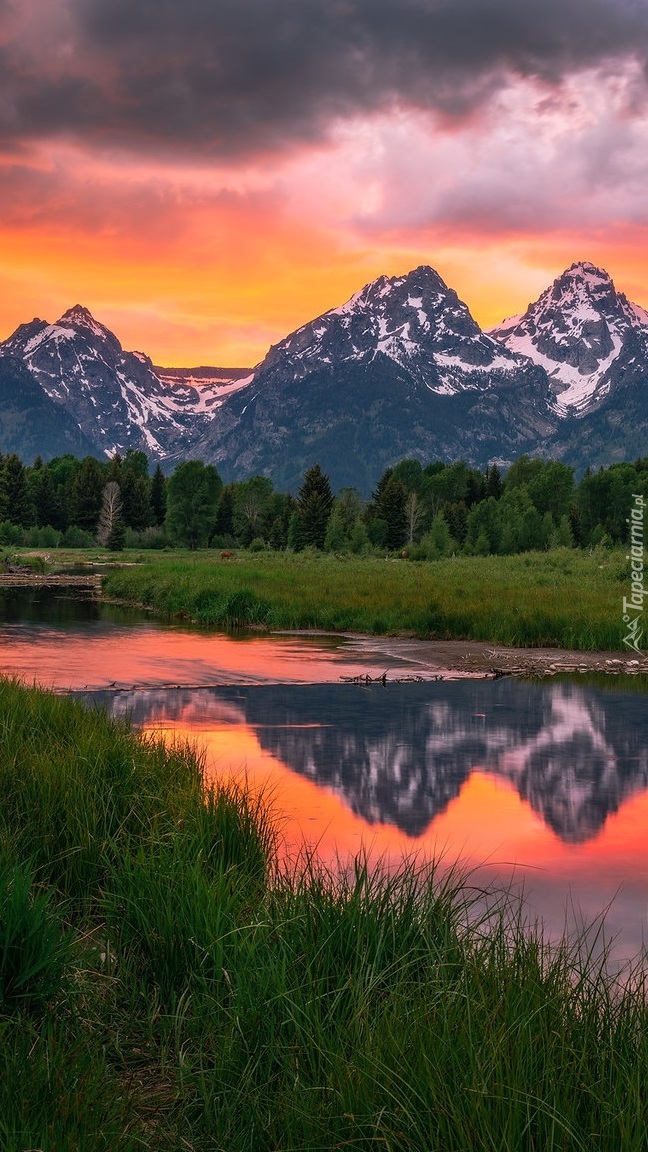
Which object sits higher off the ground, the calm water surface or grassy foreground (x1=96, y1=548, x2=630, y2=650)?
grassy foreground (x1=96, y1=548, x2=630, y2=650)

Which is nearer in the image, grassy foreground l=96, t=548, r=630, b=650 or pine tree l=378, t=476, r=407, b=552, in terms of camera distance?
grassy foreground l=96, t=548, r=630, b=650

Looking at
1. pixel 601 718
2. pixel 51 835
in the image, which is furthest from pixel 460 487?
pixel 51 835

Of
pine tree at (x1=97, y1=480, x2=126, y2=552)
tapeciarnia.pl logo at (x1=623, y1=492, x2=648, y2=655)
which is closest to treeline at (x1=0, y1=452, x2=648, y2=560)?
pine tree at (x1=97, y1=480, x2=126, y2=552)

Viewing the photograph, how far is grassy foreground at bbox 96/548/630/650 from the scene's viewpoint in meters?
34.0

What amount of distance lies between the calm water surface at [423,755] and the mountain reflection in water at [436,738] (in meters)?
0.05

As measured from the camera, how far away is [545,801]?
14992mm

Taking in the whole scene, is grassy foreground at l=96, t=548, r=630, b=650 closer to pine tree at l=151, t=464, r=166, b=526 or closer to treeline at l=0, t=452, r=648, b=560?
treeline at l=0, t=452, r=648, b=560

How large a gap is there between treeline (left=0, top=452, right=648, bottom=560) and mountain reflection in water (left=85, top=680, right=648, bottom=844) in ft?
273

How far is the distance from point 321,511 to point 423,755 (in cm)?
11058

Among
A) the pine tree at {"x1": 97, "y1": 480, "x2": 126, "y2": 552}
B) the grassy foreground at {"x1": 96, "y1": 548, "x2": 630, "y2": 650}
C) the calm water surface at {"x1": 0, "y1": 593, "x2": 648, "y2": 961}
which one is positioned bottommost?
the calm water surface at {"x1": 0, "y1": 593, "x2": 648, "y2": 961}

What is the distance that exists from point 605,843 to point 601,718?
8.91 m

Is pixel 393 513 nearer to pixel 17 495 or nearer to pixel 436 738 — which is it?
pixel 17 495

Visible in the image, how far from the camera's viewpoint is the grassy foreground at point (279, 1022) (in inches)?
194

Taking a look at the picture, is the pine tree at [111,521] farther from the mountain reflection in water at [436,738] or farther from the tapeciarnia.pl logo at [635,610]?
the mountain reflection in water at [436,738]
